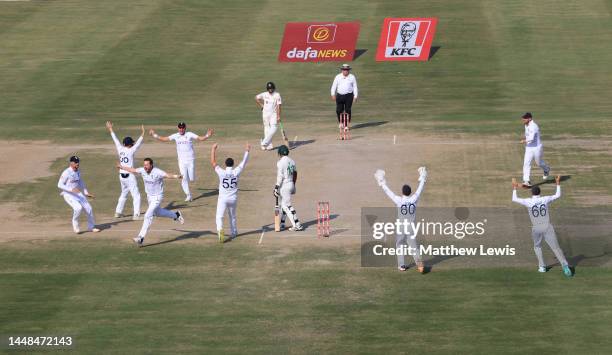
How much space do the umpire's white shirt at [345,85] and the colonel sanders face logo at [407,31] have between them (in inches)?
500

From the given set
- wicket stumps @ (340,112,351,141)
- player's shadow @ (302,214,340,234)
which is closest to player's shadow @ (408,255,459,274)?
player's shadow @ (302,214,340,234)

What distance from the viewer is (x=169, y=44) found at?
53531 mm

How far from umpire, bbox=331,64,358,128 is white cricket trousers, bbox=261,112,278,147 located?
279cm

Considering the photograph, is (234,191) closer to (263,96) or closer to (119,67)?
(263,96)

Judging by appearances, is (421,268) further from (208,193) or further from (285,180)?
(208,193)

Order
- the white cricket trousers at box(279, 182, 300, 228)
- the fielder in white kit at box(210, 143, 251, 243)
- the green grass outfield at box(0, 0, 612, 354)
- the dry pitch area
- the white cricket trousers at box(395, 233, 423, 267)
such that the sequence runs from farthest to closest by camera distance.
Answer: the dry pitch area → the white cricket trousers at box(279, 182, 300, 228) → the fielder in white kit at box(210, 143, 251, 243) → the white cricket trousers at box(395, 233, 423, 267) → the green grass outfield at box(0, 0, 612, 354)

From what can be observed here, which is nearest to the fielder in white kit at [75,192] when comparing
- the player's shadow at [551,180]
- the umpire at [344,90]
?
the umpire at [344,90]

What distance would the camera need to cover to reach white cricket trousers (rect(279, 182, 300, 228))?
30297mm

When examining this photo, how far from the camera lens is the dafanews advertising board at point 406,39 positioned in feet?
169

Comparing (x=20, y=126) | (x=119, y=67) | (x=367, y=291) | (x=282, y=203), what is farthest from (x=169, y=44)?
(x=367, y=291)

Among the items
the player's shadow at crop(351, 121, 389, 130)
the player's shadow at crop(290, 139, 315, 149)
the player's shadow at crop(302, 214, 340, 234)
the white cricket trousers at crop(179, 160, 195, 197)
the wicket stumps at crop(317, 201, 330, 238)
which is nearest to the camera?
the wicket stumps at crop(317, 201, 330, 238)

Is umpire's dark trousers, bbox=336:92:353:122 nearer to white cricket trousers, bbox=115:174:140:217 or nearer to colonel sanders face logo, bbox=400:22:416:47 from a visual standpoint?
white cricket trousers, bbox=115:174:140:217

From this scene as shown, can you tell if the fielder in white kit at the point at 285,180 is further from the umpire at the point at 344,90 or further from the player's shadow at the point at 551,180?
the umpire at the point at 344,90

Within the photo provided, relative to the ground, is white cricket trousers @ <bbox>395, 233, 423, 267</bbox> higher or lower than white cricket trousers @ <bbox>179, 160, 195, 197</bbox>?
lower
